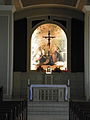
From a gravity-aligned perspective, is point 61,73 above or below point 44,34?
below

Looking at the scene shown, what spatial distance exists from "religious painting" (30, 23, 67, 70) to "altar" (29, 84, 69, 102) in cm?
376

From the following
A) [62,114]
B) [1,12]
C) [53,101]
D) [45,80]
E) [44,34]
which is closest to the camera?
[62,114]

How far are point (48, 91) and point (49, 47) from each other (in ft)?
14.8

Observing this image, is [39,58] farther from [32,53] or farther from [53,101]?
[53,101]

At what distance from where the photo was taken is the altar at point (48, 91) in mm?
15141

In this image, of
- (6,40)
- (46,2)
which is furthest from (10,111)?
(46,2)

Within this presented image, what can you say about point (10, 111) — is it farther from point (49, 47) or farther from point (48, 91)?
point (49, 47)

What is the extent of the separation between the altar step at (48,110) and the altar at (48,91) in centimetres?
63

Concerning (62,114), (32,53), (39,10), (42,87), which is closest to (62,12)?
(39,10)

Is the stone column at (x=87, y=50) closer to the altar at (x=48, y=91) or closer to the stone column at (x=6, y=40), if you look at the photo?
the altar at (x=48, y=91)

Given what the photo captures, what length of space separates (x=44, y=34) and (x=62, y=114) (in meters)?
7.47

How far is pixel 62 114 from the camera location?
12672 mm

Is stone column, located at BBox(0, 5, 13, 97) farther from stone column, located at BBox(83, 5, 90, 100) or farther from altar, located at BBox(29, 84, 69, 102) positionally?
stone column, located at BBox(83, 5, 90, 100)

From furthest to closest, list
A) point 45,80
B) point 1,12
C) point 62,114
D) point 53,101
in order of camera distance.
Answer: point 45,80 → point 1,12 → point 53,101 → point 62,114
